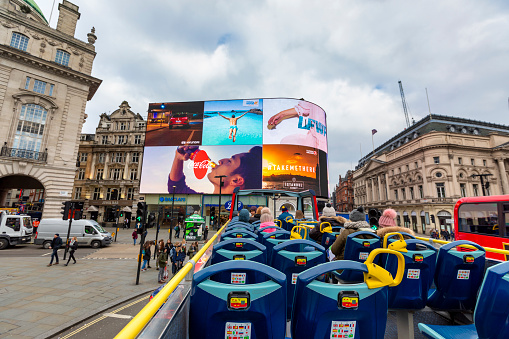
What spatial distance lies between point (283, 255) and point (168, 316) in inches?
64.7

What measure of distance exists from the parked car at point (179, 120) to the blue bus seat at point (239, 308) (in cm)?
4333

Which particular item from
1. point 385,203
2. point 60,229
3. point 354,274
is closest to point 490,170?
point 385,203

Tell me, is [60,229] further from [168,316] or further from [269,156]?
[269,156]

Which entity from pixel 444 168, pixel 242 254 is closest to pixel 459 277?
pixel 242 254

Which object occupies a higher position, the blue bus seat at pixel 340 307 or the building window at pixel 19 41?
the building window at pixel 19 41

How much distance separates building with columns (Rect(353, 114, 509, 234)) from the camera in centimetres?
4491

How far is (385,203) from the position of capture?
61156 mm

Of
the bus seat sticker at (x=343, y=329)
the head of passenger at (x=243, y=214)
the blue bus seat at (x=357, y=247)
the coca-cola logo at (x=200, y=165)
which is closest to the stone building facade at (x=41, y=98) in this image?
the coca-cola logo at (x=200, y=165)

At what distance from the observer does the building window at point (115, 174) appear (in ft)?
149

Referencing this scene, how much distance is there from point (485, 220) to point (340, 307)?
13992 millimetres

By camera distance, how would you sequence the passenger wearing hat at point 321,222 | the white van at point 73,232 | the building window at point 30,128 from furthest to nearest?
the building window at point 30,128 < the white van at point 73,232 < the passenger wearing hat at point 321,222

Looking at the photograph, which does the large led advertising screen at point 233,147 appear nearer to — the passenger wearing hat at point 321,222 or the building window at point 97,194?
the building window at point 97,194

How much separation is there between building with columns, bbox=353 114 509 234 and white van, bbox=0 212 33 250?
57.9 m

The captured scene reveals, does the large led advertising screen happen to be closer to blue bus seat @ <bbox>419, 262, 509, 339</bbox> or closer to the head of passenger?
the head of passenger
